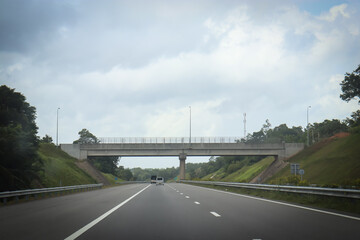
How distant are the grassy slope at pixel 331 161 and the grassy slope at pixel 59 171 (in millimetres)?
31248

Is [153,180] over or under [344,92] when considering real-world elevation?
under

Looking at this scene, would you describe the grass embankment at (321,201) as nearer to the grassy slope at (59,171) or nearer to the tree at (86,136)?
the grassy slope at (59,171)

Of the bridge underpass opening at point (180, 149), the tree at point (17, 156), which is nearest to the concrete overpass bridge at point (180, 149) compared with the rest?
the bridge underpass opening at point (180, 149)

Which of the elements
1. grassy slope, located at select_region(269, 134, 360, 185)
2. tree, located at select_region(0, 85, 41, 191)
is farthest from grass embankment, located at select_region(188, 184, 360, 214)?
grassy slope, located at select_region(269, 134, 360, 185)

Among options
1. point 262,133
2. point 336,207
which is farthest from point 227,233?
point 262,133

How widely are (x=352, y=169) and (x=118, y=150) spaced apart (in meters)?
40.1

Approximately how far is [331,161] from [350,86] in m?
21.9

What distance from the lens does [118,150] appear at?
74812 millimetres

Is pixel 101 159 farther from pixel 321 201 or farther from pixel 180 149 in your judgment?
pixel 321 201

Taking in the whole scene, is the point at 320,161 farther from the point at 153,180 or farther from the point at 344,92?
the point at 153,180

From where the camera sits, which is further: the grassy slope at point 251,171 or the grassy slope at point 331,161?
the grassy slope at point 251,171

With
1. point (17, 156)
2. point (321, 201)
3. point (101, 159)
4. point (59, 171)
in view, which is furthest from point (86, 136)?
point (321, 201)

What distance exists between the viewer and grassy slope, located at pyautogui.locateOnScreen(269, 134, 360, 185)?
52.6m

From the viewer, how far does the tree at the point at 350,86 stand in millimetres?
76062
